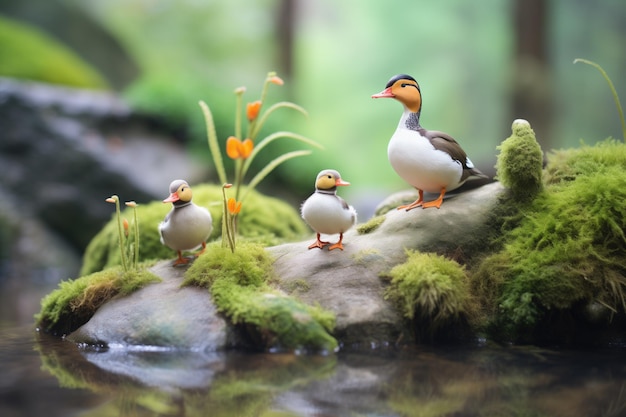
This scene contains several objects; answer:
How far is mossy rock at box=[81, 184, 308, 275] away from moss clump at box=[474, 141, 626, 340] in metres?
1.71

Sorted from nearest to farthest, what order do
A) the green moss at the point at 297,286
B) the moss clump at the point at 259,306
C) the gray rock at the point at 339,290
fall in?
the moss clump at the point at 259,306 → the gray rock at the point at 339,290 → the green moss at the point at 297,286

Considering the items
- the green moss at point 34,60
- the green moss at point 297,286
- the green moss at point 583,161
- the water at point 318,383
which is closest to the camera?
the water at point 318,383

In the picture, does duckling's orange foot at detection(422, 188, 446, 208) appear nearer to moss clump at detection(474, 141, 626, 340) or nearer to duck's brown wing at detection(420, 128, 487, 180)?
duck's brown wing at detection(420, 128, 487, 180)

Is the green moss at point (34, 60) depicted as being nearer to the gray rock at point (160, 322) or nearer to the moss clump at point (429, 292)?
the gray rock at point (160, 322)

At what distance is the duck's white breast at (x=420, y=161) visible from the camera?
10.8 ft

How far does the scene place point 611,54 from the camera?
12219 millimetres

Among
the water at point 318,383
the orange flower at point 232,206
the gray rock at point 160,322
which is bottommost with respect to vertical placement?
the water at point 318,383

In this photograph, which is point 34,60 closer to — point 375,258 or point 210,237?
point 210,237

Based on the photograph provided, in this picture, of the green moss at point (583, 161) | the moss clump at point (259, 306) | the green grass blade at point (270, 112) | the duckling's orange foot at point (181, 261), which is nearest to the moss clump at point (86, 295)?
the duckling's orange foot at point (181, 261)

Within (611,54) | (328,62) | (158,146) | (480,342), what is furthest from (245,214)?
(328,62)

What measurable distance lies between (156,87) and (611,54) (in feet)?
30.0

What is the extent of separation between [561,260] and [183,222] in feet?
6.76

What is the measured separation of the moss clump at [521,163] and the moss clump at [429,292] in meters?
0.70

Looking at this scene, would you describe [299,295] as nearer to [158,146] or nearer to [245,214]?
[245,214]
